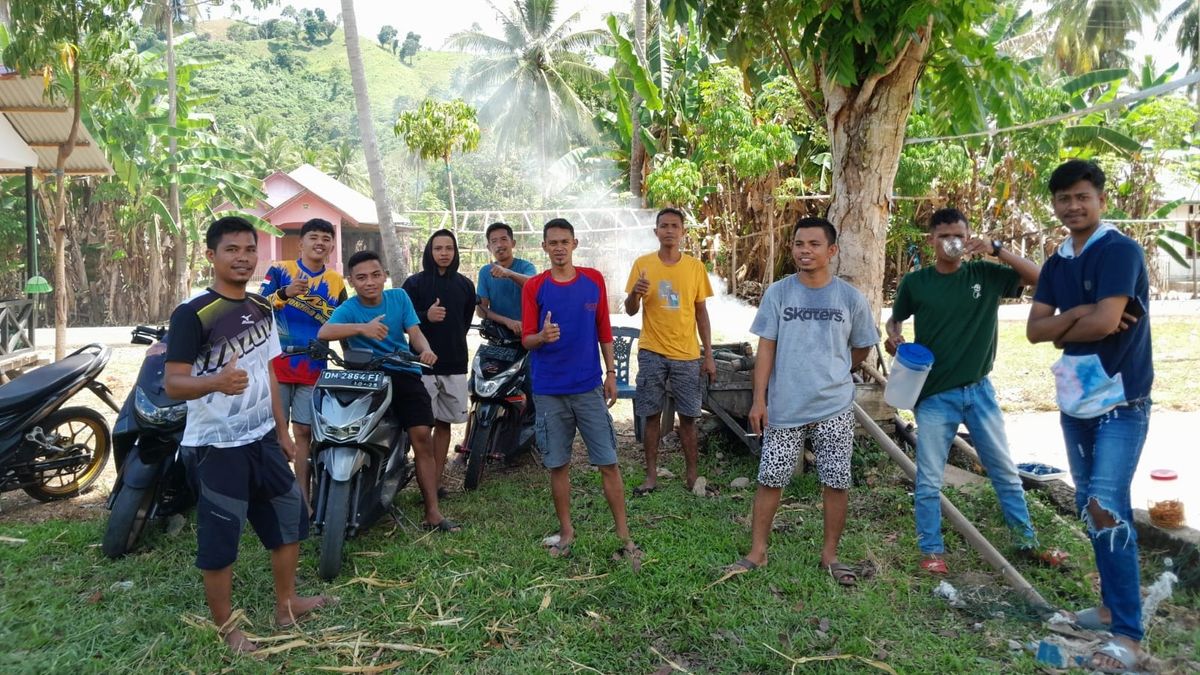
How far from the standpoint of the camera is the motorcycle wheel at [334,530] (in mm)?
4047

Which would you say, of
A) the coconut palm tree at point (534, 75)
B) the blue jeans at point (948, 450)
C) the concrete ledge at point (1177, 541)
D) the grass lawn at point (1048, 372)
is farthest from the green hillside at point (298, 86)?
the concrete ledge at point (1177, 541)

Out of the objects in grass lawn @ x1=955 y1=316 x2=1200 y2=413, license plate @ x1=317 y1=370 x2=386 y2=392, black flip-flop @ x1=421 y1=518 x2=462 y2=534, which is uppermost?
license plate @ x1=317 y1=370 x2=386 y2=392

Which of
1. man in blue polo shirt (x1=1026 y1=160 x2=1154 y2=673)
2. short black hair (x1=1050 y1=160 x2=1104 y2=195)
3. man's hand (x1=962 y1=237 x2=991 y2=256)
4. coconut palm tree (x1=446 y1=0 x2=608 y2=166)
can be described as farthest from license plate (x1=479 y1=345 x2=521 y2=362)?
coconut palm tree (x1=446 y1=0 x2=608 y2=166)

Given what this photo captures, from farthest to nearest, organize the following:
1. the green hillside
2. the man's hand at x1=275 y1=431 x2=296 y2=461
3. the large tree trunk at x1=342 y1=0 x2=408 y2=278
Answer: the green hillside, the large tree trunk at x1=342 y1=0 x2=408 y2=278, the man's hand at x1=275 y1=431 x2=296 y2=461

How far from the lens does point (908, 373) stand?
4105 mm

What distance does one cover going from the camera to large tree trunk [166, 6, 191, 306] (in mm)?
17344

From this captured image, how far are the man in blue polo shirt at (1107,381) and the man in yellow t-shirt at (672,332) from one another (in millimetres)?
2454

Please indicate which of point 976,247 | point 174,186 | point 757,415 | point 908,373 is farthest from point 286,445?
point 174,186

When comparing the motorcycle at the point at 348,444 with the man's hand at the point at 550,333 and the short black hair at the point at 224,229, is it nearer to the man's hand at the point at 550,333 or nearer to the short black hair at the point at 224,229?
the man's hand at the point at 550,333

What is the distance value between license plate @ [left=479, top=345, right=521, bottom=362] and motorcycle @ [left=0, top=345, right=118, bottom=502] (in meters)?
2.48

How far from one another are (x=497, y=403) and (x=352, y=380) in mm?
1473

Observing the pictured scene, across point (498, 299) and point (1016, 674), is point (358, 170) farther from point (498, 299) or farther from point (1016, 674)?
point (1016, 674)

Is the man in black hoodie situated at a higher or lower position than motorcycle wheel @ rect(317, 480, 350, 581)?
higher

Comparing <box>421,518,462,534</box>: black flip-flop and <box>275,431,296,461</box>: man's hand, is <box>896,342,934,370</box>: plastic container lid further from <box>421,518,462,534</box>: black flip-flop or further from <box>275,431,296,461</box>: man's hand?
<box>275,431,296,461</box>: man's hand
